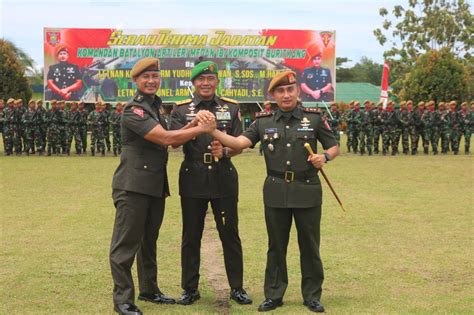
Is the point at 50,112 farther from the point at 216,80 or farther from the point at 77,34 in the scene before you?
the point at 216,80

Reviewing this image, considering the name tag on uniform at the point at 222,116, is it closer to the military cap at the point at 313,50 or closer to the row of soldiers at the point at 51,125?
the row of soldiers at the point at 51,125

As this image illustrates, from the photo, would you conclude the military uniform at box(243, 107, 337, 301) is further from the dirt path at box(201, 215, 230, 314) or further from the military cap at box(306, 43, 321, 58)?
the military cap at box(306, 43, 321, 58)

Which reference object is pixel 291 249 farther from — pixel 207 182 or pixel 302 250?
pixel 207 182

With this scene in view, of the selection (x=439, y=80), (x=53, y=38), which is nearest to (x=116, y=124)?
(x=53, y=38)

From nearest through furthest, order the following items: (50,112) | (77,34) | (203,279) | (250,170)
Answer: (203,279), (250,170), (50,112), (77,34)

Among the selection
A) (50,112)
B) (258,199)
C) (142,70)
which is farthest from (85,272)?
(50,112)

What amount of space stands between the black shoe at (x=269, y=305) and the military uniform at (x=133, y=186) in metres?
0.95

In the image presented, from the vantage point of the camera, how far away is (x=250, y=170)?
50.3 feet

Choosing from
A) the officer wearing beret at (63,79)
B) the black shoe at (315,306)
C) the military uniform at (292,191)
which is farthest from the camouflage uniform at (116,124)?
the black shoe at (315,306)

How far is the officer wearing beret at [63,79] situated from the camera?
24453mm

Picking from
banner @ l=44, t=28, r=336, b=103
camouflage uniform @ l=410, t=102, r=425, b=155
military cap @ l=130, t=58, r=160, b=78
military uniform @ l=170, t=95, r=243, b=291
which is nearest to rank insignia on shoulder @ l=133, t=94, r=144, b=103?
military cap @ l=130, t=58, r=160, b=78

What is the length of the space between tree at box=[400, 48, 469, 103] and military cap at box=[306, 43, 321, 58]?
27.4 feet

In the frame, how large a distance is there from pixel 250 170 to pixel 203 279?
9.81 meters

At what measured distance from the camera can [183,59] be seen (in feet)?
81.2
